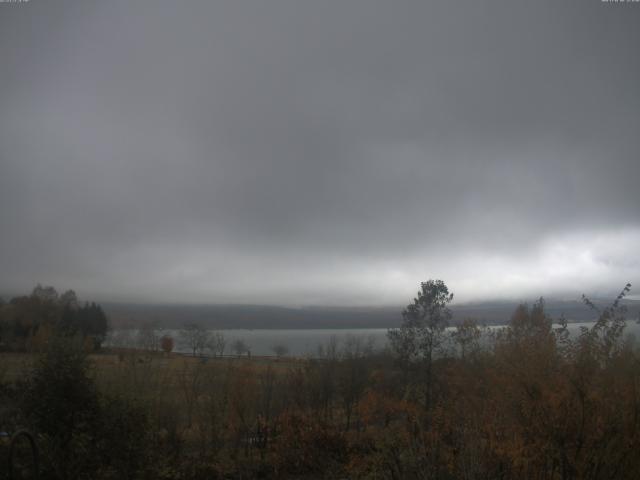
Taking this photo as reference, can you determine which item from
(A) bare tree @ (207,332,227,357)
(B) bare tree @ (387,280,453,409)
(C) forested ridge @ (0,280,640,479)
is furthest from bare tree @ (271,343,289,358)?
(C) forested ridge @ (0,280,640,479)

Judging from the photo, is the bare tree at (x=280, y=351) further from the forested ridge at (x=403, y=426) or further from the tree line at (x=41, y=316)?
the forested ridge at (x=403, y=426)

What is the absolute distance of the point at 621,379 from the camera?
38.8ft

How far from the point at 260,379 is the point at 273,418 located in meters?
3.34

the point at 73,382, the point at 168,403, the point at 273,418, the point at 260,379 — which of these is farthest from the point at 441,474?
the point at 260,379

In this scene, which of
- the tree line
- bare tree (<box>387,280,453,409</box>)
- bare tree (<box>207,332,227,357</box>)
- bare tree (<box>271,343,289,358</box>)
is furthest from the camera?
bare tree (<box>271,343,289,358</box>)

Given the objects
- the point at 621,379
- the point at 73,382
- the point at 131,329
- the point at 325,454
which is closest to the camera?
the point at 621,379

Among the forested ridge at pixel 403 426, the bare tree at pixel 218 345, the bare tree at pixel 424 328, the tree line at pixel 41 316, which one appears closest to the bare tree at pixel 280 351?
the bare tree at pixel 218 345

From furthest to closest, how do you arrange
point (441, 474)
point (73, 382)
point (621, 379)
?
point (73, 382)
point (621, 379)
point (441, 474)

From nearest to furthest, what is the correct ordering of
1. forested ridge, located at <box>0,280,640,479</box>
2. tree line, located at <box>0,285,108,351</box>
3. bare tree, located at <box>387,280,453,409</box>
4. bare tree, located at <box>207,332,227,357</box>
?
forested ridge, located at <box>0,280,640,479</box> → bare tree, located at <box>387,280,453,409</box> → bare tree, located at <box>207,332,227,357</box> → tree line, located at <box>0,285,108,351</box>

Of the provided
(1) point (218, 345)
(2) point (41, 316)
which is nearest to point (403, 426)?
(1) point (218, 345)

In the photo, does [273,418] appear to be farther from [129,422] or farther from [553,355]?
[553,355]

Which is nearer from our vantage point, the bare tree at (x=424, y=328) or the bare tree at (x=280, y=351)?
the bare tree at (x=424, y=328)

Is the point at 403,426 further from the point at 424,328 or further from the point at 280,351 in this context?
the point at 280,351

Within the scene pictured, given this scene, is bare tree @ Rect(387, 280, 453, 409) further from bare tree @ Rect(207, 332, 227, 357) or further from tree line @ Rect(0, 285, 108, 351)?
tree line @ Rect(0, 285, 108, 351)
